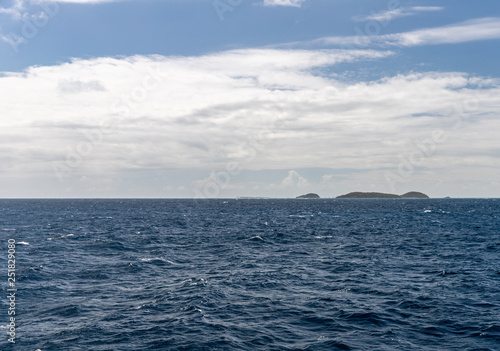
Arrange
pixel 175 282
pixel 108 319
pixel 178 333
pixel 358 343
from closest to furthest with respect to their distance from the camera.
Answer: pixel 358 343 < pixel 178 333 < pixel 108 319 < pixel 175 282

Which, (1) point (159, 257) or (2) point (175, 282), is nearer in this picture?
(2) point (175, 282)

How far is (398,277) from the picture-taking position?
124 ft

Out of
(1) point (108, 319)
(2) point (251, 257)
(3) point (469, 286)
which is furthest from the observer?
(2) point (251, 257)

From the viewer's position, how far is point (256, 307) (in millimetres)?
28562

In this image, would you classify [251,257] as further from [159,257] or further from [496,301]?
[496,301]

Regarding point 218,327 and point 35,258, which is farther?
point 35,258

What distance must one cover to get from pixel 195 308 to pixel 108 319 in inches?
245

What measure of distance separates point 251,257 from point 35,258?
28.6 m

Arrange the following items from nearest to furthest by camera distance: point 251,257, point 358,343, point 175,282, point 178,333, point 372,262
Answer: point 358,343 < point 178,333 < point 175,282 < point 372,262 < point 251,257

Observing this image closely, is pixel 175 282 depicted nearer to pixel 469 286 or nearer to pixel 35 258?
pixel 35 258

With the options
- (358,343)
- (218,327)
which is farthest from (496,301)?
(218,327)

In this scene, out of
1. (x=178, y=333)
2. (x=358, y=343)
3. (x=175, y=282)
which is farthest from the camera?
(x=175, y=282)

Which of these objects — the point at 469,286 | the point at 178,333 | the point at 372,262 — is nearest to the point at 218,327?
the point at 178,333

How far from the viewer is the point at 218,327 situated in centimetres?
2447
